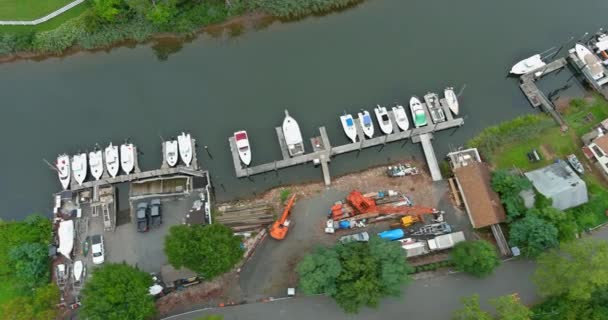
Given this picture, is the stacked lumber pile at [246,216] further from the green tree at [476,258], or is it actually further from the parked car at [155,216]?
the green tree at [476,258]

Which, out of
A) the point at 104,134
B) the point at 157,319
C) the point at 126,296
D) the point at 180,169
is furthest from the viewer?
the point at 104,134

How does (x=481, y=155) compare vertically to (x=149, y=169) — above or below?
below

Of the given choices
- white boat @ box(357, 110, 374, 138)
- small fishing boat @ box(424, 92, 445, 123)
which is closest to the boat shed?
small fishing boat @ box(424, 92, 445, 123)

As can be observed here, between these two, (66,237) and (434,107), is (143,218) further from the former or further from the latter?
(434,107)

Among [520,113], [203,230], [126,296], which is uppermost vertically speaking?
[520,113]

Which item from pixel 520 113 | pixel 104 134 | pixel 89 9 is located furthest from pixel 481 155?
pixel 89 9

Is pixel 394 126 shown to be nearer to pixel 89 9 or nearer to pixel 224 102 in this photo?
pixel 224 102

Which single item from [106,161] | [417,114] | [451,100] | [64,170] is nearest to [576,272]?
[417,114]

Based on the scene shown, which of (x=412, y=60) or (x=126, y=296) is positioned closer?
(x=126, y=296)

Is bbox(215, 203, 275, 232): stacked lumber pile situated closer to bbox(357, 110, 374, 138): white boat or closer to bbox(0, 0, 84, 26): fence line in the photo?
bbox(357, 110, 374, 138): white boat
